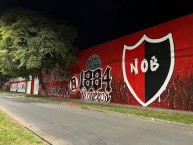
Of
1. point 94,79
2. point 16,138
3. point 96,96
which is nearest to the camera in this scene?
point 16,138

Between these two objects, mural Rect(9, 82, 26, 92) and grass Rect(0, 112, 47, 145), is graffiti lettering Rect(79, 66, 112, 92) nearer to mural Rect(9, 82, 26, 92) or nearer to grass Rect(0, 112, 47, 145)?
grass Rect(0, 112, 47, 145)

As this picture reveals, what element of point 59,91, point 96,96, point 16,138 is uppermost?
point 59,91

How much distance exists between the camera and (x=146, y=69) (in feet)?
80.0

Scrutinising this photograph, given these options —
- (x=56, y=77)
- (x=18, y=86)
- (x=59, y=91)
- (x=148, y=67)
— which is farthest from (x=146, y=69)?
(x=18, y=86)

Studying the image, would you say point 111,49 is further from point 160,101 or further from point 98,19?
point 160,101

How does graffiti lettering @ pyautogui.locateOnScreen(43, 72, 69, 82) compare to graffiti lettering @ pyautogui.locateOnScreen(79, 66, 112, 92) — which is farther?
graffiti lettering @ pyautogui.locateOnScreen(43, 72, 69, 82)

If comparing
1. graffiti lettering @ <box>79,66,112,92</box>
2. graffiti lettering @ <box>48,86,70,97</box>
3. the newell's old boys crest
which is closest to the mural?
graffiti lettering @ <box>48,86,70,97</box>

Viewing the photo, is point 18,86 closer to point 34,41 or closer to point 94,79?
point 34,41

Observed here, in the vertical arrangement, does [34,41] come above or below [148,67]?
above

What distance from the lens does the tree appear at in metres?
31.8

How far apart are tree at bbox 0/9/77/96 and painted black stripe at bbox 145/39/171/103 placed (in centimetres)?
1133

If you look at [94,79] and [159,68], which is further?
[94,79]

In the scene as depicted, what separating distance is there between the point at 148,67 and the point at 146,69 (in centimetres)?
27

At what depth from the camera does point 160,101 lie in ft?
74.2
